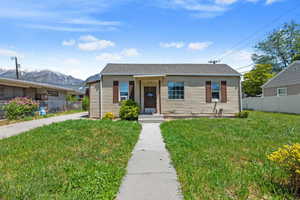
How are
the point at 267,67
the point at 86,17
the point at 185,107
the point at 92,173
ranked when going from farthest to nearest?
the point at 267,67 < the point at 185,107 < the point at 86,17 < the point at 92,173

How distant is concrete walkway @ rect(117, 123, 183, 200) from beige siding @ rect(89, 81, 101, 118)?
7.90 metres

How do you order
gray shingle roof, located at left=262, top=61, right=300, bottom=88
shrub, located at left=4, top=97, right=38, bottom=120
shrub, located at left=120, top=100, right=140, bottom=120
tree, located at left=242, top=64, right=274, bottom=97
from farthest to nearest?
tree, located at left=242, top=64, right=274, bottom=97 → gray shingle roof, located at left=262, top=61, right=300, bottom=88 → shrub, located at left=4, top=97, right=38, bottom=120 → shrub, located at left=120, top=100, right=140, bottom=120

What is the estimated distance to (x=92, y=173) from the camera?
10.1 feet

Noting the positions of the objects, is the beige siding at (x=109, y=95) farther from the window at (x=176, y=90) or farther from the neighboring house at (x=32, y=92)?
the neighboring house at (x=32, y=92)

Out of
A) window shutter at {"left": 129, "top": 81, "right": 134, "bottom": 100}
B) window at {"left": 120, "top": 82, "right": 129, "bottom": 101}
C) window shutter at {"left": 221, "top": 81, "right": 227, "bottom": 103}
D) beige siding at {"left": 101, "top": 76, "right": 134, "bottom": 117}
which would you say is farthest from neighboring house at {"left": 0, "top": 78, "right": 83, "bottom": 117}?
window shutter at {"left": 221, "top": 81, "right": 227, "bottom": 103}

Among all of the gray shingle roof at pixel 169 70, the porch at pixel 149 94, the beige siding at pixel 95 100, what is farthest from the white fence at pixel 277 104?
the beige siding at pixel 95 100

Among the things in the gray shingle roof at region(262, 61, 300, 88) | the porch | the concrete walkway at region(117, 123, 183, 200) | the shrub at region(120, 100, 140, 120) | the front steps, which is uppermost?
the gray shingle roof at region(262, 61, 300, 88)

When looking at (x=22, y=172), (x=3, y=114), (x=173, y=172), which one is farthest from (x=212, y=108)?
(x=3, y=114)

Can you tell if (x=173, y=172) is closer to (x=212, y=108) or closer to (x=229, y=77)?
(x=212, y=108)

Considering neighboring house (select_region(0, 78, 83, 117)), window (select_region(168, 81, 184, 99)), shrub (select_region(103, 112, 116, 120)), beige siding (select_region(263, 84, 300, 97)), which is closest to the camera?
shrub (select_region(103, 112, 116, 120))

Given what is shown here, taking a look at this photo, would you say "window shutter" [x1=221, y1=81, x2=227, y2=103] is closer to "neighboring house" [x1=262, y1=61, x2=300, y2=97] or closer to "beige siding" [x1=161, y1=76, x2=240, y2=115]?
"beige siding" [x1=161, y1=76, x2=240, y2=115]

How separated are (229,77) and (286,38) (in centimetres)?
2892

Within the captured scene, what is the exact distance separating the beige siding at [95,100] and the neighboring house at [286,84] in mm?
18864

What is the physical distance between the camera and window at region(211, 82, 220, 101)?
39.7 ft
